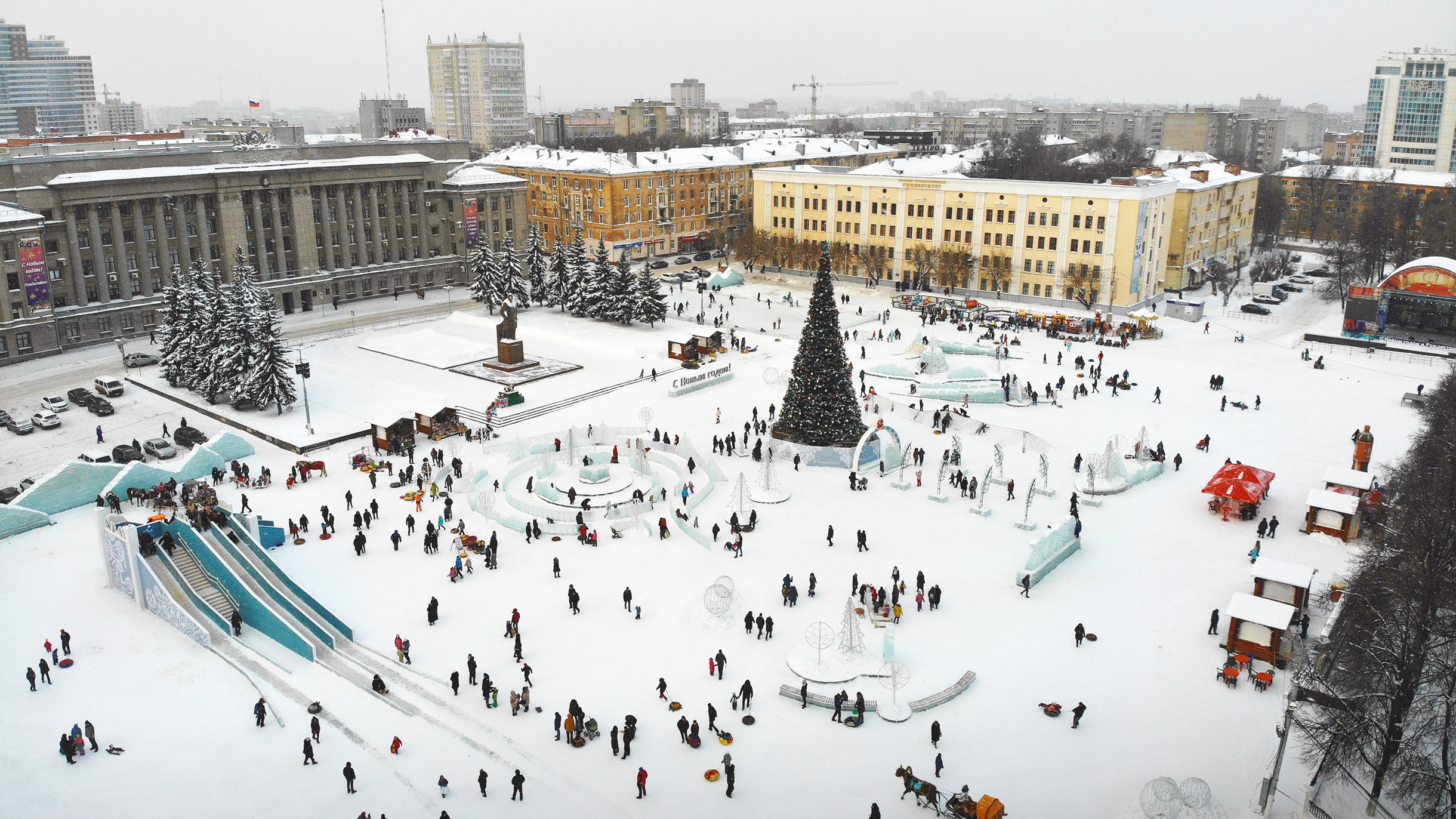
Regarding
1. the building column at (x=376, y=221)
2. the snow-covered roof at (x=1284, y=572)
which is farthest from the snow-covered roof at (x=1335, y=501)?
the building column at (x=376, y=221)

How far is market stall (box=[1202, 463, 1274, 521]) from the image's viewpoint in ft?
106

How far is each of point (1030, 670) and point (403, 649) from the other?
1553cm

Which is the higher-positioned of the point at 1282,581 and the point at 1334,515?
the point at 1282,581

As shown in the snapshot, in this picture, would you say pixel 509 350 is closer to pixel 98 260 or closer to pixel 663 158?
pixel 98 260

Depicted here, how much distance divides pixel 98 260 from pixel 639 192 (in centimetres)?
4316

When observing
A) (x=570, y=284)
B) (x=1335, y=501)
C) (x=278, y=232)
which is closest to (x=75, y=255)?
(x=278, y=232)

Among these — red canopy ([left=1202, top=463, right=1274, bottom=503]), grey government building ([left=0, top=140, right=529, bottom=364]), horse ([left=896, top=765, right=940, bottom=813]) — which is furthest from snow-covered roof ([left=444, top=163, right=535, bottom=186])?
horse ([left=896, top=765, right=940, bottom=813])

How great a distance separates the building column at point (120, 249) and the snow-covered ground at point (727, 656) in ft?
87.6

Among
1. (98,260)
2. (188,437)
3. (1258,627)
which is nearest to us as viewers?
(1258,627)

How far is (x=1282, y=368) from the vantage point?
168ft

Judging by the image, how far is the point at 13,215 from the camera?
50.3 metres

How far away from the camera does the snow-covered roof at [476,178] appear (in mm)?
73312

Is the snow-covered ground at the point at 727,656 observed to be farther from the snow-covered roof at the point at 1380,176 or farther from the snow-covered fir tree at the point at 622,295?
the snow-covered roof at the point at 1380,176

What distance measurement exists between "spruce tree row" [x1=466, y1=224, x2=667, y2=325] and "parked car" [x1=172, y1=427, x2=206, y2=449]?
82.0 feet
